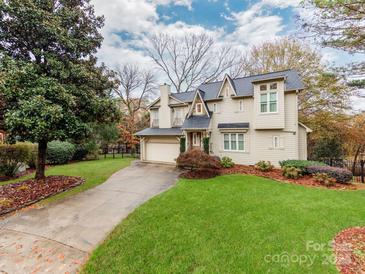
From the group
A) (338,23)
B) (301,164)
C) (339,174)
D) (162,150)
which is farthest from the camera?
(162,150)

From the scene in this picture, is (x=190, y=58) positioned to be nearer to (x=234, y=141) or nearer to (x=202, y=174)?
(x=234, y=141)

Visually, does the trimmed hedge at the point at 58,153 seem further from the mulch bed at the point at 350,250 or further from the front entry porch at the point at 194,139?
the mulch bed at the point at 350,250

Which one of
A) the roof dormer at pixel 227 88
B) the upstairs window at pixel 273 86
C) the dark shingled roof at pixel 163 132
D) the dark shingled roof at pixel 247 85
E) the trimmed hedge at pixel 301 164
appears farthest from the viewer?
the dark shingled roof at pixel 163 132

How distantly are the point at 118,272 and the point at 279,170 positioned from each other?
1198cm

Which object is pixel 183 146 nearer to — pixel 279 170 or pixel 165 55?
pixel 279 170

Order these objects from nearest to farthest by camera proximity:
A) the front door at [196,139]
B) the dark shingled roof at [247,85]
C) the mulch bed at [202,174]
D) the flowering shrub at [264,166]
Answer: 1. the mulch bed at [202,174]
2. the flowering shrub at [264,166]
3. the dark shingled roof at [247,85]
4. the front door at [196,139]

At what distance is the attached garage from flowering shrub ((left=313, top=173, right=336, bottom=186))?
32.9 ft

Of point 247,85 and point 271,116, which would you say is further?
point 247,85

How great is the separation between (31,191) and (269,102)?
1513 cm

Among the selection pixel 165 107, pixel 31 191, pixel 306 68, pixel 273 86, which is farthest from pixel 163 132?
pixel 306 68

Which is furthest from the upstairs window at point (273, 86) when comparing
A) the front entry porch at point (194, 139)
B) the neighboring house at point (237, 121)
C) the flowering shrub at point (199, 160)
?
the flowering shrub at point (199, 160)

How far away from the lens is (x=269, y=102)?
42.4 feet

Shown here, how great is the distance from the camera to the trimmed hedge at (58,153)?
17328mm

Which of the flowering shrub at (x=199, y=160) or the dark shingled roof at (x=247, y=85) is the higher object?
the dark shingled roof at (x=247, y=85)
